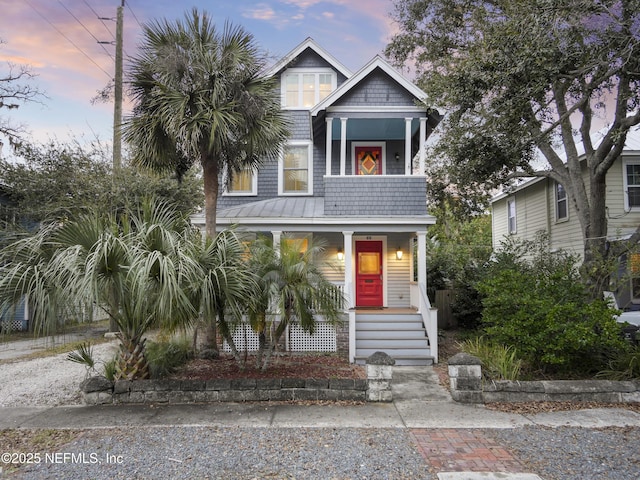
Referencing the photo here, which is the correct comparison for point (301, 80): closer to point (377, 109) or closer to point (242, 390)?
point (377, 109)

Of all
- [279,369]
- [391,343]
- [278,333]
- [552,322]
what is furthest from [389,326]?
[552,322]

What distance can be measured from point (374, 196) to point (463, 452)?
728 cm

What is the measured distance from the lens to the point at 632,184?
1260 centimetres

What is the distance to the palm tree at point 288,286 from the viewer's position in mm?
6516

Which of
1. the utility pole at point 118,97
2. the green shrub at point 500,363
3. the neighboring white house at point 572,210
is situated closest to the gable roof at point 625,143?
the neighboring white house at point 572,210

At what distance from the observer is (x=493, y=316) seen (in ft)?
24.2

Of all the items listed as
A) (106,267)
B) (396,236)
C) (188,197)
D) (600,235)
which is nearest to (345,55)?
(396,236)

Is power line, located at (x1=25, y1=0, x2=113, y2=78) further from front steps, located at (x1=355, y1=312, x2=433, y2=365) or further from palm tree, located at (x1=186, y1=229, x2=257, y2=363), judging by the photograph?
front steps, located at (x1=355, y1=312, x2=433, y2=365)

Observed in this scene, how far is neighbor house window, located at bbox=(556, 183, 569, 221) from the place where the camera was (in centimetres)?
1419

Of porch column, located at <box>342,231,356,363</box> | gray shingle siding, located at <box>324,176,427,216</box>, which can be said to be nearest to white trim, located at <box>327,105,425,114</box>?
gray shingle siding, located at <box>324,176,427,216</box>

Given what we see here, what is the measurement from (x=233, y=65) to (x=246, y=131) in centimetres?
131

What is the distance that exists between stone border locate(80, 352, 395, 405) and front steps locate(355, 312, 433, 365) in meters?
2.88

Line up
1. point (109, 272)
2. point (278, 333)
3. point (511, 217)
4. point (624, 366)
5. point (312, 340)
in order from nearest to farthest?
point (109, 272), point (624, 366), point (278, 333), point (312, 340), point (511, 217)

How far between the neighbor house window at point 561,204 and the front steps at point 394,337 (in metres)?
7.95
